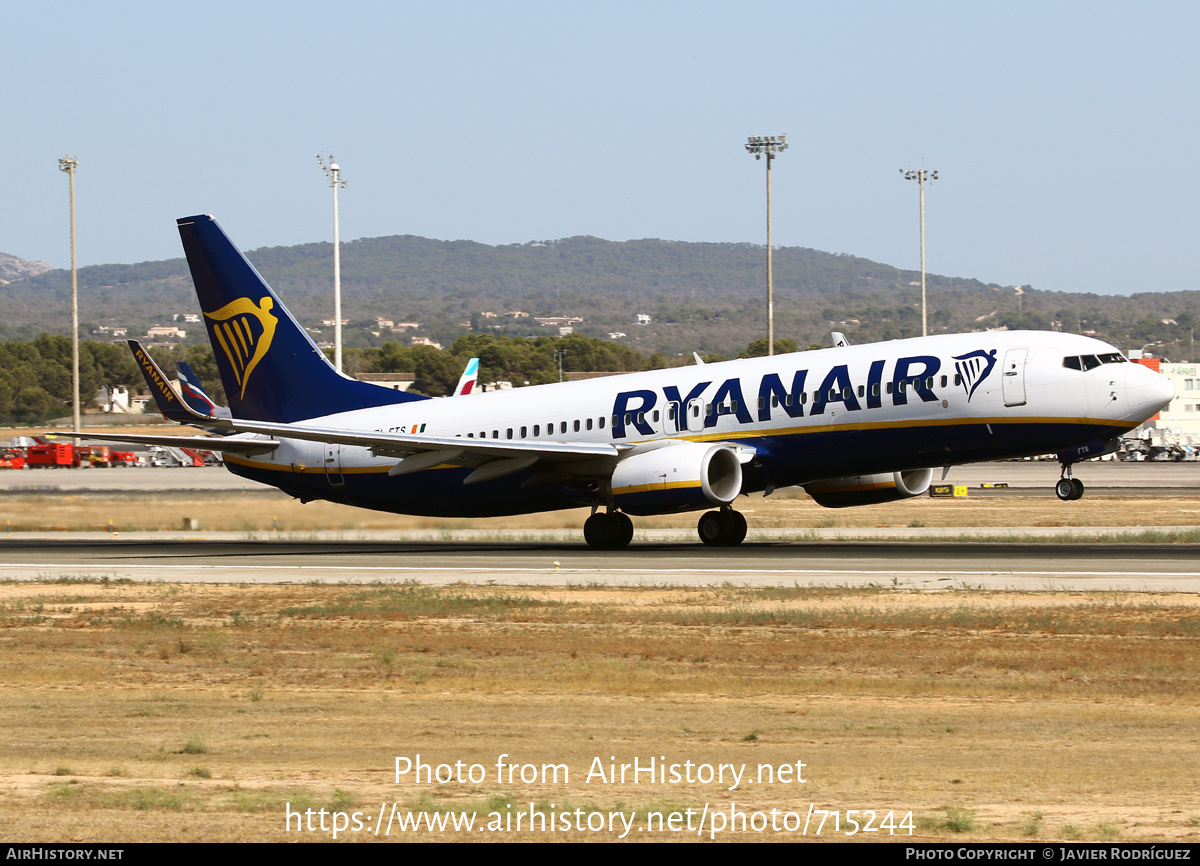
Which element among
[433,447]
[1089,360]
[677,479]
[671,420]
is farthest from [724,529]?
[1089,360]

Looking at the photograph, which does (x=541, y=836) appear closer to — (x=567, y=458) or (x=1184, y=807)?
(x=1184, y=807)

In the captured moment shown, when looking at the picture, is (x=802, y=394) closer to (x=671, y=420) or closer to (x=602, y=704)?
(x=671, y=420)

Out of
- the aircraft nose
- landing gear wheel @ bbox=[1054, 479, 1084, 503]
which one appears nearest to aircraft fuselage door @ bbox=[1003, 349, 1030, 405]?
the aircraft nose

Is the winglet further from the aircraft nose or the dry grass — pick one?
the aircraft nose

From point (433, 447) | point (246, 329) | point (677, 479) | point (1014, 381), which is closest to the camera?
point (1014, 381)

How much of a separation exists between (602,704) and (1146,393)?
1939 cm

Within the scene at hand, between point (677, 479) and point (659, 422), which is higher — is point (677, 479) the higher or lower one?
the lower one

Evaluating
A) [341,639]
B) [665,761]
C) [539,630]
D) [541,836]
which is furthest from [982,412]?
[541,836]

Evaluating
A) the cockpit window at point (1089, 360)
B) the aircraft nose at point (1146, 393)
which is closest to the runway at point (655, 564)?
the aircraft nose at point (1146, 393)

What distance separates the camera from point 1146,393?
2953 centimetres

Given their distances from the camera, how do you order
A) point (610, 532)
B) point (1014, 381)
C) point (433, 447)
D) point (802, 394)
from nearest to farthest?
point (1014, 381)
point (802, 394)
point (433, 447)
point (610, 532)

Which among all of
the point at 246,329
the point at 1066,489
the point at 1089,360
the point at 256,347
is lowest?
the point at 1066,489

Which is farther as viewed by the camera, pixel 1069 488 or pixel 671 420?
pixel 671 420

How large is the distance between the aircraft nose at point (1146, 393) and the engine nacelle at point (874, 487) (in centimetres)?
630
